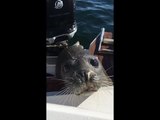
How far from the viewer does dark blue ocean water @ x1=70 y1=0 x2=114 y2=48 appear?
5.50 ft

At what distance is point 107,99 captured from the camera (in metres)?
1.90

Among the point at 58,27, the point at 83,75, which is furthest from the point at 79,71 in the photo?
the point at 58,27

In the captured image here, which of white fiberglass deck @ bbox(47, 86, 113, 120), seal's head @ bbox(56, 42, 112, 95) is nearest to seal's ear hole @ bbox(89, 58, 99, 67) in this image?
seal's head @ bbox(56, 42, 112, 95)

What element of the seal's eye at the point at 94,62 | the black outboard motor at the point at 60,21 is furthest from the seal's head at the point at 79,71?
the black outboard motor at the point at 60,21

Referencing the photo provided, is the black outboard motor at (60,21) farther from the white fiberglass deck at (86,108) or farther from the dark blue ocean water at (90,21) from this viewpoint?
the white fiberglass deck at (86,108)

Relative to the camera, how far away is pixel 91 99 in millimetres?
1955

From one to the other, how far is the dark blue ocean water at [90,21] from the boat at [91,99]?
39 mm

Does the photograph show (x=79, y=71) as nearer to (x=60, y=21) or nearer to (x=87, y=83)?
(x=87, y=83)

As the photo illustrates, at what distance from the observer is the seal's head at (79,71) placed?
180 cm
